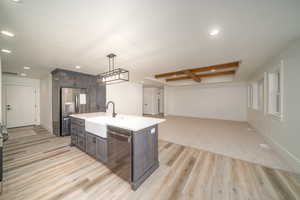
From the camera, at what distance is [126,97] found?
6770mm

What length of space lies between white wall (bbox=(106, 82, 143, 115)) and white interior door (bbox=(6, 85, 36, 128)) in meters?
4.05

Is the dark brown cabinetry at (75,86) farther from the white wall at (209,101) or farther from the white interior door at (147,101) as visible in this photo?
the white wall at (209,101)

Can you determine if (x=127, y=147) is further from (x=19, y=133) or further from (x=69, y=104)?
(x=19, y=133)

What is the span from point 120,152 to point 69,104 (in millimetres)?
3549

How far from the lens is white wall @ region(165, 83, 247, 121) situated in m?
6.64

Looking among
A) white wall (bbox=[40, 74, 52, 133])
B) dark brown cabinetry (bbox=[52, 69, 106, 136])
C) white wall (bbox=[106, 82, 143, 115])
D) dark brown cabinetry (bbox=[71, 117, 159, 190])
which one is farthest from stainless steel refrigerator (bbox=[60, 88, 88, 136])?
dark brown cabinetry (bbox=[71, 117, 159, 190])

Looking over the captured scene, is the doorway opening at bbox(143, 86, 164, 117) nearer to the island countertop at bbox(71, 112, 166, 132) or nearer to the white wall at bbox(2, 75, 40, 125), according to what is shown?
the white wall at bbox(2, 75, 40, 125)

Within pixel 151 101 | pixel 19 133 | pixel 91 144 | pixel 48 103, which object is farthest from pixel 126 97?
pixel 19 133

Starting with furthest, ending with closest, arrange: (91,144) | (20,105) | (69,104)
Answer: (20,105), (69,104), (91,144)

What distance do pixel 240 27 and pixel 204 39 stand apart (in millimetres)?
550

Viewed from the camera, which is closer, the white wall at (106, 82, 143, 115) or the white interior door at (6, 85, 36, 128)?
the white interior door at (6, 85, 36, 128)

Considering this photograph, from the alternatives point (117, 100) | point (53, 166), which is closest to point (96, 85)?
point (117, 100)

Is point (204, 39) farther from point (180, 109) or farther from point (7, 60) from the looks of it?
point (180, 109)

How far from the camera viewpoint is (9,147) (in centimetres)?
311
